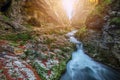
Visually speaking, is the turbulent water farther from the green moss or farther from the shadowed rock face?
the shadowed rock face

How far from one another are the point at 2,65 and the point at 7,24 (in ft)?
45.7

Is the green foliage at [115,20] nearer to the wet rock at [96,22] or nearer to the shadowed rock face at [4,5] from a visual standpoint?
the wet rock at [96,22]

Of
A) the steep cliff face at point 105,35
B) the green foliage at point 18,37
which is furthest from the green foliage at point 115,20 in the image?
the green foliage at point 18,37

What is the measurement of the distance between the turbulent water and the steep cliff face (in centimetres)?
105

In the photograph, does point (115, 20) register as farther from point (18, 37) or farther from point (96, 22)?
point (18, 37)

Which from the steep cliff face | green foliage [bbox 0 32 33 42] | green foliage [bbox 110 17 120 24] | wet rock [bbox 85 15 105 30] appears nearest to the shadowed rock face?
green foliage [bbox 0 32 33 42]

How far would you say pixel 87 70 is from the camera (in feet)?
58.4

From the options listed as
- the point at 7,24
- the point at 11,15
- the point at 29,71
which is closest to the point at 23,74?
the point at 29,71

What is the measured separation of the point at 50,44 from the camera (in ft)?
71.6

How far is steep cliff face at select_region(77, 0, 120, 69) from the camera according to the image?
18.1 metres

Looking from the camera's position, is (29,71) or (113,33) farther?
(113,33)

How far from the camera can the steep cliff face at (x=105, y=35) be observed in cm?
1814

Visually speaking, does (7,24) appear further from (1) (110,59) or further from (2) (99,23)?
(1) (110,59)

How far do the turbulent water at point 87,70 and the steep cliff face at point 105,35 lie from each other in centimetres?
105
